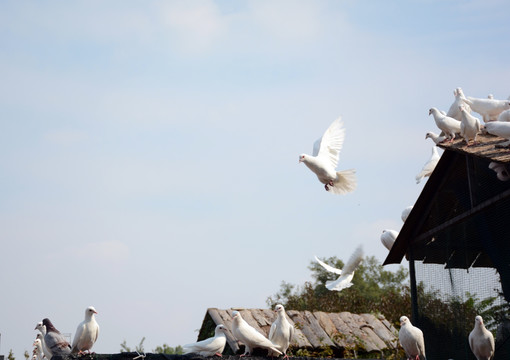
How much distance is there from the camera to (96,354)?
347 inches

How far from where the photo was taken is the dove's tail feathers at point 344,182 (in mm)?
16719

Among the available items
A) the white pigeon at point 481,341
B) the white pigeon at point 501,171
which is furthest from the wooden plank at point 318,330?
the white pigeon at point 501,171

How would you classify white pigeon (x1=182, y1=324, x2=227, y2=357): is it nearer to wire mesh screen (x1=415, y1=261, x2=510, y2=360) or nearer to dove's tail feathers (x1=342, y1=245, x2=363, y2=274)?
wire mesh screen (x1=415, y1=261, x2=510, y2=360)

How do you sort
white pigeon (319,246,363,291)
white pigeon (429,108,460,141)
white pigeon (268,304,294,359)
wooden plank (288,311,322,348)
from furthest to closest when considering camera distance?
white pigeon (319,246,363,291) → wooden plank (288,311,322,348) → white pigeon (429,108,460,141) → white pigeon (268,304,294,359)

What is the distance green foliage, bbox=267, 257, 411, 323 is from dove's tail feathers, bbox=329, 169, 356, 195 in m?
5.93

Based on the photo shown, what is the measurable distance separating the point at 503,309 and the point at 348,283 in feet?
24.0

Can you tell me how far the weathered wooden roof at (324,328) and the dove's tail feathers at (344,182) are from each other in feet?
8.90

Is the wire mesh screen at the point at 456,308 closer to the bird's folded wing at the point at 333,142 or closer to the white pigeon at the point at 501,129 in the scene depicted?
the white pigeon at the point at 501,129

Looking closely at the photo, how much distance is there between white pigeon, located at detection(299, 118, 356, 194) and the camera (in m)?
16.7

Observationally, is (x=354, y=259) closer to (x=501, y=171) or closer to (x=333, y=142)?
(x=333, y=142)

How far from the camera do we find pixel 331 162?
17391 mm

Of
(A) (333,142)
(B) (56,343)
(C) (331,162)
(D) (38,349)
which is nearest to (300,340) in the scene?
(C) (331,162)

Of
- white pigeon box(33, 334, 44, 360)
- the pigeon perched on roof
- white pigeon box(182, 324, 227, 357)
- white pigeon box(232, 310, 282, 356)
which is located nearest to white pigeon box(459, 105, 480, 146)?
white pigeon box(232, 310, 282, 356)

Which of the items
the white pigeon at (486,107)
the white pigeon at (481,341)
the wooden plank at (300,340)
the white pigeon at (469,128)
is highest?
the white pigeon at (486,107)
